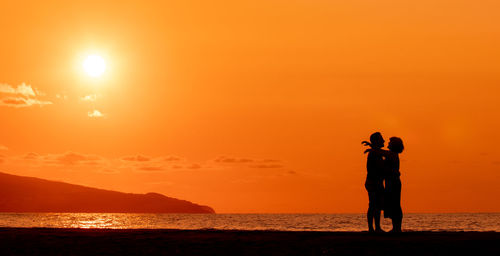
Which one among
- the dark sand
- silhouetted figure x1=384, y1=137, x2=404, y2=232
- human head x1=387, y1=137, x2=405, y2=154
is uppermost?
human head x1=387, y1=137, x2=405, y2=154

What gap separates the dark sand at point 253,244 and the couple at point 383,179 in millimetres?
1142

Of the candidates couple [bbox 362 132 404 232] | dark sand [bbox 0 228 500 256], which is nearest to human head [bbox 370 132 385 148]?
couple [bbox 362 132 404 232]

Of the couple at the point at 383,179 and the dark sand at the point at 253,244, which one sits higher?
the couple at the point at 383,179

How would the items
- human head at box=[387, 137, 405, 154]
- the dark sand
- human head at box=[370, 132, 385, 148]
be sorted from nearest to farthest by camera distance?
the dark sand < human head at box=[370, 132, 385, 148] < human head at box=[387, 137, 405, 154]

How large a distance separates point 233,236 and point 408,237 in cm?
487

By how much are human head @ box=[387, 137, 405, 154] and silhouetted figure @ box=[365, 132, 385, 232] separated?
29 cm

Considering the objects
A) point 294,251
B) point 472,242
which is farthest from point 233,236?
point 472,242

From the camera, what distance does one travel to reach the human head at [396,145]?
76.3 feet

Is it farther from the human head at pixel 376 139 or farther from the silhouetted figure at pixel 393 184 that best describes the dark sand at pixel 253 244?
the human head at pixel 376 139

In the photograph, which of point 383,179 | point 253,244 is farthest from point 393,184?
point 253,244

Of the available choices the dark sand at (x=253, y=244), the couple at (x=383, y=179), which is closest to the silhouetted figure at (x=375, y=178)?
the couple at (x=383, y=179)

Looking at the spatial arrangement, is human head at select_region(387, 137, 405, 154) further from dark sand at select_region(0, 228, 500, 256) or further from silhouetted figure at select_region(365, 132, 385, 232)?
dark sand at select_region(0, 228, 500, 256)

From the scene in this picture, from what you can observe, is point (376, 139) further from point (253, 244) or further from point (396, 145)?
point (253, 244)

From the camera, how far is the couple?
76.1 ft
